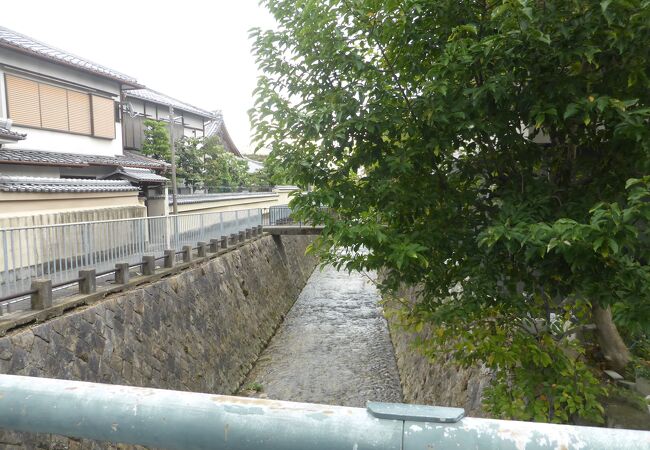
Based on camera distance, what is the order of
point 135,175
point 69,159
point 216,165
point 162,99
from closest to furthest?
point 69,159, point 135,175, point 162,99, point 216,165

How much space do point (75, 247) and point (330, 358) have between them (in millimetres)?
9484

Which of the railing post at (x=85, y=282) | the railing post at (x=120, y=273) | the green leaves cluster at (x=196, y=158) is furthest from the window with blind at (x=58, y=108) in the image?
the railing post at (x=85, y=282)

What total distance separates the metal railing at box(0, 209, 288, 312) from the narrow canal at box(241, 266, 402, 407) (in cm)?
537

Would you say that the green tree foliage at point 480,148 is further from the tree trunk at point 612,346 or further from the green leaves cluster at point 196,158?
the green leaves cluster at point 196,158

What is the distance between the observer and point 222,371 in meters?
12.4

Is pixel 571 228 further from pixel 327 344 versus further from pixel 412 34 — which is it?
pixel 327 344

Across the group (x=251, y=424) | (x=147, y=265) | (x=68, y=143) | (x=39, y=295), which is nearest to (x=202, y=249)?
(x=147, y=265)

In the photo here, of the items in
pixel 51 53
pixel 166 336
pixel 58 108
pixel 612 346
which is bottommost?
pixel 166 336

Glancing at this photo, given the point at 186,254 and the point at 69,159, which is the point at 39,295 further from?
the point at 69,159

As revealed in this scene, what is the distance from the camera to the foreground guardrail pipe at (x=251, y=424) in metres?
0.90

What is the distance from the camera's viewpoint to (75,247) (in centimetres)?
855

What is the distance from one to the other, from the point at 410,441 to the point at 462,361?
4522mm

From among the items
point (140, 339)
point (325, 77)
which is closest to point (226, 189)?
point (140, 339)

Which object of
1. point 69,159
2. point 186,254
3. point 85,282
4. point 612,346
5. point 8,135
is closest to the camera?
point 612,346
